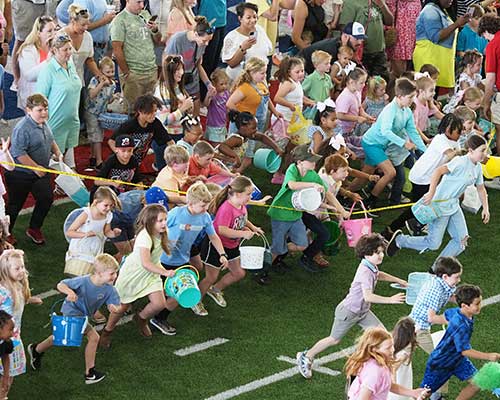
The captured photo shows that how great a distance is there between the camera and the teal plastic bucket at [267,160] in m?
15.1

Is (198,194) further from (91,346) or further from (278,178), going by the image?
(278,178)

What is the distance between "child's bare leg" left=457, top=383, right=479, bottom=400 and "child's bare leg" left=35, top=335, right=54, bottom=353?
3.53 metres

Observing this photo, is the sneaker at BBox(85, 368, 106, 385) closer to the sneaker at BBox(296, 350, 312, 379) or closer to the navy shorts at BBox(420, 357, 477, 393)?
the sneaker at BBox(296, 350, 312, 379)

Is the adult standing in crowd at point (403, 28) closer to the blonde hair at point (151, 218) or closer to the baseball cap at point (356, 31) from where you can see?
the baseball cap at point (356, 31)

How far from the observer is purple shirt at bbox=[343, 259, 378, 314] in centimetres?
1082

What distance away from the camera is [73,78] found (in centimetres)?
1391

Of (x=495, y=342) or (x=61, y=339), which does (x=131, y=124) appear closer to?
(x=61, y=339)

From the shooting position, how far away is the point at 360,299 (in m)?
10.9

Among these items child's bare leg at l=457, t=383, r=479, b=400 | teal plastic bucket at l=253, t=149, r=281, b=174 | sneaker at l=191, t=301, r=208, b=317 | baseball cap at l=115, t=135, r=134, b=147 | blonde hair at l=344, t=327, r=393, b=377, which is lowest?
sneaker at l=191, t=301, r=208, b=317

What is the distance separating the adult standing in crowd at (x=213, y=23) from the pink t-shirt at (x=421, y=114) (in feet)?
9.76

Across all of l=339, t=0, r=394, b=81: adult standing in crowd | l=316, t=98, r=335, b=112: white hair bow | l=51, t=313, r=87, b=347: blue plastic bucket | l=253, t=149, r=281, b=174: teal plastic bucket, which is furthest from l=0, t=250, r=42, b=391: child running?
l=339, t=0, r=394, b=81: adult standing in crowd

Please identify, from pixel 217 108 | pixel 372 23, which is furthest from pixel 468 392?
pixel 372 23

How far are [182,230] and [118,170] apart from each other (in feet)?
4.87

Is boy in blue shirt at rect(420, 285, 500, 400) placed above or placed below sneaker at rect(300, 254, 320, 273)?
above
